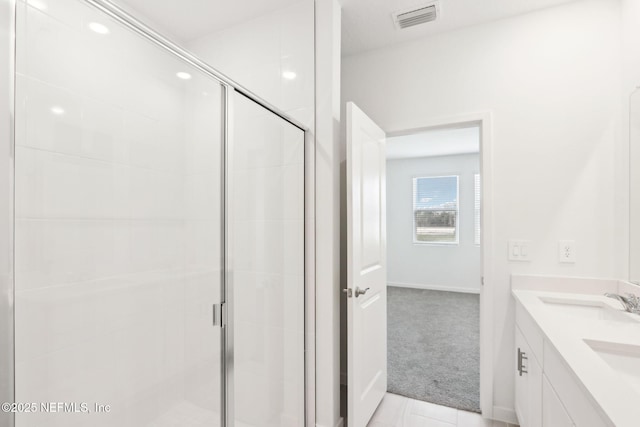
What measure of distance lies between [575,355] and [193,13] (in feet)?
6.30

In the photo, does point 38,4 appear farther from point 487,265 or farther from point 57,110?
point 487,265

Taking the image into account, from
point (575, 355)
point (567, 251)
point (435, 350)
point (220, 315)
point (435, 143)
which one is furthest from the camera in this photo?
point (435, 143)

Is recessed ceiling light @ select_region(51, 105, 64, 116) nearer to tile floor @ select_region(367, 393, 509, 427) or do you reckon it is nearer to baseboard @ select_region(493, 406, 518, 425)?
tile floor @ select_region(367, 393, 509, 427)

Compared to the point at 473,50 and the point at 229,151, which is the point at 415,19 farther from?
the point at 229,151

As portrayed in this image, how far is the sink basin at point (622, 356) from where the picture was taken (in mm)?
1066

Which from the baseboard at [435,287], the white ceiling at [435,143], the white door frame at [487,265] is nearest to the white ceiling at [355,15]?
the white door frame at [487,265]

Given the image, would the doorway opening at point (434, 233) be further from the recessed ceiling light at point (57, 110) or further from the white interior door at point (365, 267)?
the recessed ceiling light at point (57, 110)

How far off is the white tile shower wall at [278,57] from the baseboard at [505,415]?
2.18 metres

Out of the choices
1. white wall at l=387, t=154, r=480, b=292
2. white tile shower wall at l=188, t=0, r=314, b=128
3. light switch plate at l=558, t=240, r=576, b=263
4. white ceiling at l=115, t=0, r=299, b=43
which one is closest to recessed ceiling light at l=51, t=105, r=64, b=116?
white ceiling at l=115, t=0, r=299, b=43

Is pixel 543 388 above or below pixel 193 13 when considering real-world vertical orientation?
below

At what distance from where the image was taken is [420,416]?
2064 millimetres

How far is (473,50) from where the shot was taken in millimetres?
2113

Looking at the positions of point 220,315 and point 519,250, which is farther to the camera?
point 519,250

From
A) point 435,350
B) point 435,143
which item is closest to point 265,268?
point 435,350
